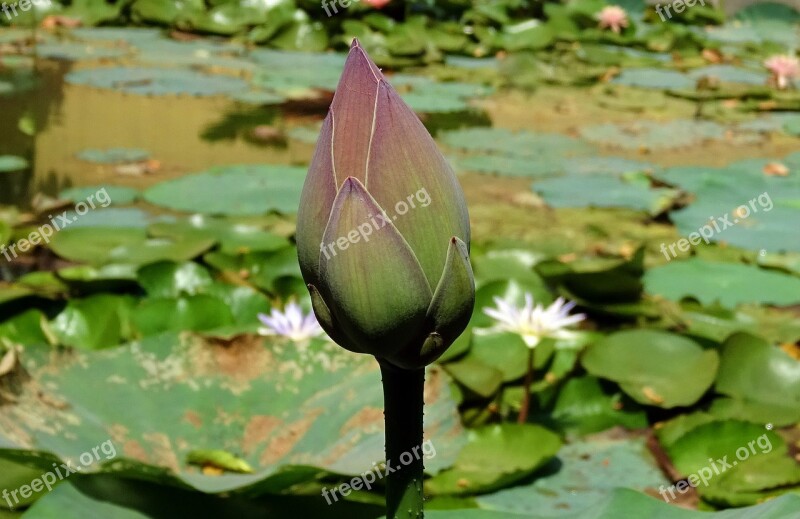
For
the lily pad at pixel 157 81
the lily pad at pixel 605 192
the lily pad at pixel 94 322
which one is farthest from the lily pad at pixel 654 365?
the lily pad at pixel 157 81

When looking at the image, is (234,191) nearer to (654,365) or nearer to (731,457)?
(654,365)

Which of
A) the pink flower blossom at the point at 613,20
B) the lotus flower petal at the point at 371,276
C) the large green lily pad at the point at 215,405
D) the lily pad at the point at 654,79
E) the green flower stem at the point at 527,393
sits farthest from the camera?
the pink flower blossom at the point at 613,20

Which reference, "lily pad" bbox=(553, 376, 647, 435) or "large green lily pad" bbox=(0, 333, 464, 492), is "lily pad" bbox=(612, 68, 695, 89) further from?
"large green lily pad" bbox=(0, 333, 464, 492)

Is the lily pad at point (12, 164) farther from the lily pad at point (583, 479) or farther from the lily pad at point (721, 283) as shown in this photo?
the lily pad at point (583, 479)

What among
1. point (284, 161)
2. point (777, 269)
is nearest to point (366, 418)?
point (777, 269)

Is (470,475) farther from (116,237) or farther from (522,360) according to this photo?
(116,237)
